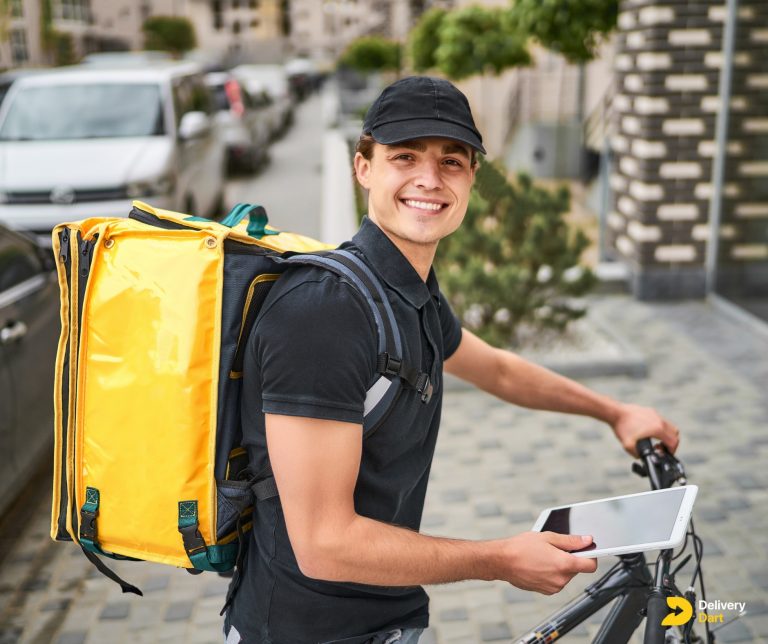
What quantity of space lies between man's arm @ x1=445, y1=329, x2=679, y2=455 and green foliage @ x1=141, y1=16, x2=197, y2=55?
77.6 meters

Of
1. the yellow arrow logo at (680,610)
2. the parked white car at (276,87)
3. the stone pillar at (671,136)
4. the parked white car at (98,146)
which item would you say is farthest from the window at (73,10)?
the yellow arrow logo at (680,610)

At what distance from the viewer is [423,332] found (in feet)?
6.27

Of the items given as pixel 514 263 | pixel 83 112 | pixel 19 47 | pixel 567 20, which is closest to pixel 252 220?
pixel 514 263

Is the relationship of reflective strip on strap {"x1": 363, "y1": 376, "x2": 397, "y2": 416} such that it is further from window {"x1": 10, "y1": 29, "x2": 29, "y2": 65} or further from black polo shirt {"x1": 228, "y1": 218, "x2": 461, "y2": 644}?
window {"x1": 10, "y1": 29, "x2": 29, "y2": 65}

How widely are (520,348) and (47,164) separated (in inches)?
225

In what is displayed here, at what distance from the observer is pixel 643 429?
234 centimetres

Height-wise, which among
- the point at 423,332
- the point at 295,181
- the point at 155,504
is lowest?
the point at 295,181

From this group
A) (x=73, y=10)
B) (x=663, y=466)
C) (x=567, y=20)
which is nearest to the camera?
(x=663, y=466)

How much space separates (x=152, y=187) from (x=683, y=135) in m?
5.34

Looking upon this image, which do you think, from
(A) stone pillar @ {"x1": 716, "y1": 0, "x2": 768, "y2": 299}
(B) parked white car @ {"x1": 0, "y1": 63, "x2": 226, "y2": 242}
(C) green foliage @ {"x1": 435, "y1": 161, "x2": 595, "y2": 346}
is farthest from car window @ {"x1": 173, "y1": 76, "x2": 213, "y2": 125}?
(A) stone pillar @ {"x1": 716, "y1": 0, "x2": 768, "y2": 299}

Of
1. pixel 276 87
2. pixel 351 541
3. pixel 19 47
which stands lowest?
pixel 19 47

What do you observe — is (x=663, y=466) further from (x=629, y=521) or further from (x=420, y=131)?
(x=420, y=131)

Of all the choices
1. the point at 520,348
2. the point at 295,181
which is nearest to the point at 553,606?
the point at 520,348

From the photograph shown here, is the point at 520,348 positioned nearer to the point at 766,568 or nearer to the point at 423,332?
the point at 766,568
